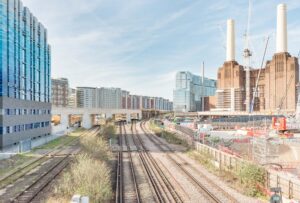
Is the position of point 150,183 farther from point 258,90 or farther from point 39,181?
point 258,90

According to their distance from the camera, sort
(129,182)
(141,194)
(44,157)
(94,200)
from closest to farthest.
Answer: (94,200)
(141,194)
(129,182)
(44,157)

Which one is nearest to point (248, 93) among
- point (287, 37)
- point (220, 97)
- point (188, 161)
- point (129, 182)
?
point (220, 97)

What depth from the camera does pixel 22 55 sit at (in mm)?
44719

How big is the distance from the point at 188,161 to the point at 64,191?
17.1m

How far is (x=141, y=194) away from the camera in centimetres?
1748

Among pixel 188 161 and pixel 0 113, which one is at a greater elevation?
pixel 0 113

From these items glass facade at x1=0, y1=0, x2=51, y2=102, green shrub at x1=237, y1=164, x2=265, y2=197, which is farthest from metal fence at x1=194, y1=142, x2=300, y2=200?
glass facade at x1=0, y1=0, x2=51, y2=102

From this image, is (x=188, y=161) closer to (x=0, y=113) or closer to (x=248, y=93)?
(x=0, y=113)

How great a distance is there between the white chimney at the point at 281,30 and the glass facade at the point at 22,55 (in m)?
127

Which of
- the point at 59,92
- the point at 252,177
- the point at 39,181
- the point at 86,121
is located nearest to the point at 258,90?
the point at 86,121

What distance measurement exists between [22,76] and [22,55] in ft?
12.6

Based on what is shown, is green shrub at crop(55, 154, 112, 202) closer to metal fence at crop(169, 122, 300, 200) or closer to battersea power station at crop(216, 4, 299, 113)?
metal fence at crop(169, 122, 300, 200)

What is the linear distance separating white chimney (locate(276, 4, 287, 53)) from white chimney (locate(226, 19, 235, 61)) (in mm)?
31638

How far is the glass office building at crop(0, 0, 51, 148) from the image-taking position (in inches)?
1465
